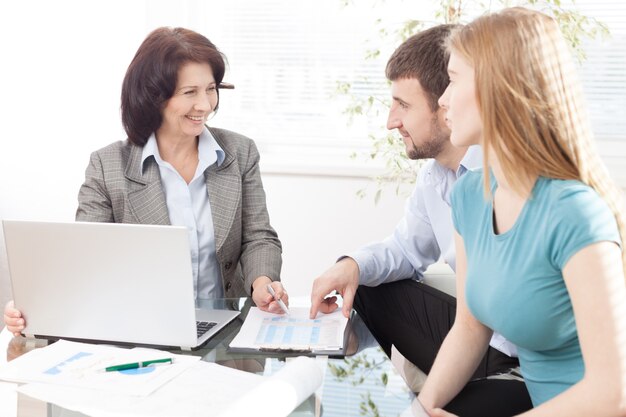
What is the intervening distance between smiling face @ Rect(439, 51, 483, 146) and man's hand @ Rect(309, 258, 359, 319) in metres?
0.49

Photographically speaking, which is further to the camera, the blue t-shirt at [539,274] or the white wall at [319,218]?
the white wall at [319,218]

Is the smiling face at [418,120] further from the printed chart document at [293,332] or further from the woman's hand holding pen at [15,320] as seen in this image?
the woman's hand holding pen at [15,320]

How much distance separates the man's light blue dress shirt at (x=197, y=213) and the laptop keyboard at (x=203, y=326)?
0.42 m

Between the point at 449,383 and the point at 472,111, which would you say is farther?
the point at 449,383

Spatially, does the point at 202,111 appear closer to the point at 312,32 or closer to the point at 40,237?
the point at 40,237

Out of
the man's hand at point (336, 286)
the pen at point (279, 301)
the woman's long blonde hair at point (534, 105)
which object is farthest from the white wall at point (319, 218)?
the woman's long blonde hair at point (534, 105)

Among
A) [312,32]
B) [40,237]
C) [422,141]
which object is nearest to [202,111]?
[422,141]

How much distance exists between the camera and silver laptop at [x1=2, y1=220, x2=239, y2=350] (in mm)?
1355

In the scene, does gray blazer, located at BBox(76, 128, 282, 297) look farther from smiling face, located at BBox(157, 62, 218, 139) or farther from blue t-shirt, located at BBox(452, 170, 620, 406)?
blue t-shirt, located at BBox(452, 170, 620, 406)

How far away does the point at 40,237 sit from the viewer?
1391mm

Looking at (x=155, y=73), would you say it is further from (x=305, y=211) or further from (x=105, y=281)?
(x=305, y=211)

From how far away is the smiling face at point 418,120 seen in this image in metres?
1.94

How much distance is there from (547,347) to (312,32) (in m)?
2.41

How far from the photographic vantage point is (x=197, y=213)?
79.5 inches
